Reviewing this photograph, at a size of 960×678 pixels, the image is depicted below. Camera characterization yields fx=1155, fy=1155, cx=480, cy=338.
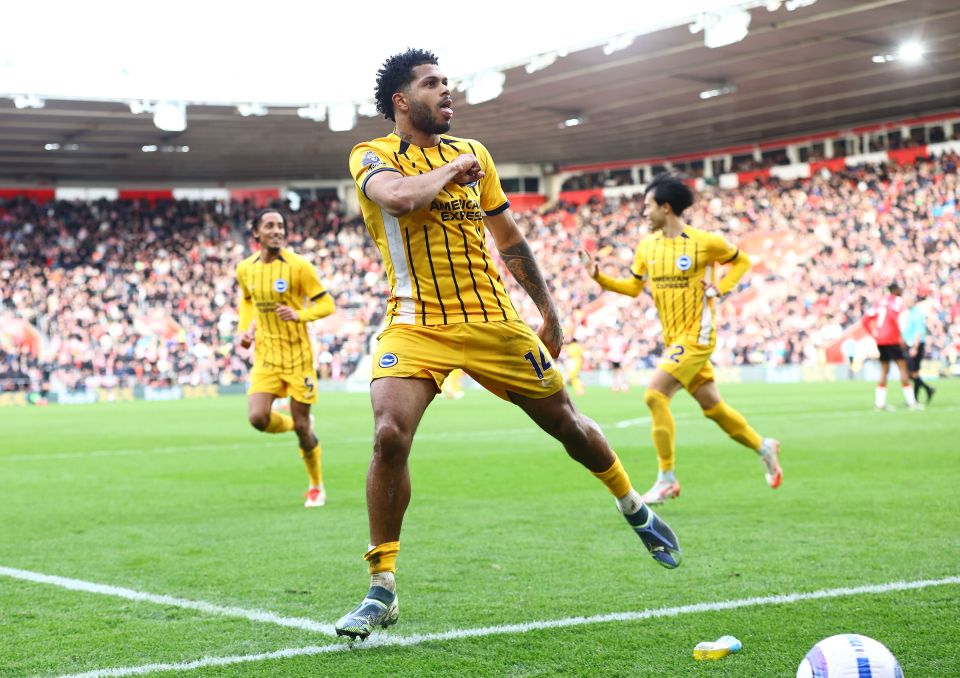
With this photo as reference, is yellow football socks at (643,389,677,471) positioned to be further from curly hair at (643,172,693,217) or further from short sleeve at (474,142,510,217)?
short sleeve at (474,142,510,217)

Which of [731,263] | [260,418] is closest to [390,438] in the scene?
[260,418]

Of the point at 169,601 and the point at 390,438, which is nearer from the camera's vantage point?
the point at 390,438

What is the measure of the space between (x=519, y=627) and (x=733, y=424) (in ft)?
15.7

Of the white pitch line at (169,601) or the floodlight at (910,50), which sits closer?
the white pitch line at (169,601)

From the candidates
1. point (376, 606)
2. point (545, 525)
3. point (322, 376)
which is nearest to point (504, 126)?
point (322, 376)

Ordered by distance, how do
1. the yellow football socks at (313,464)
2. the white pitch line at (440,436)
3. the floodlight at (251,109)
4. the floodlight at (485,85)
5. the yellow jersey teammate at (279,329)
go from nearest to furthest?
the yellow football socks at (313,464), the yellow jersey teammate at (279,329), the white pitch line at (440,436), the floodlight at (485,85), the floodlight at (251,109)

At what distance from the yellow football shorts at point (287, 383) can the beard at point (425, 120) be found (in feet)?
16.8

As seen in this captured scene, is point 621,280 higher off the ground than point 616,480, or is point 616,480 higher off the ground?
point 621,280

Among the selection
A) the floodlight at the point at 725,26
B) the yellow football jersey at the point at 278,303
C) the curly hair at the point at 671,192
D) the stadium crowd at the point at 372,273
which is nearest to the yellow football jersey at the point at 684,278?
the curly hair at the point at 671,192

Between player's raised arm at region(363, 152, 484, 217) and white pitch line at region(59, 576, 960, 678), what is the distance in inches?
68.1

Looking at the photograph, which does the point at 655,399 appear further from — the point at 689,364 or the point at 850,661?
the point at 850,661

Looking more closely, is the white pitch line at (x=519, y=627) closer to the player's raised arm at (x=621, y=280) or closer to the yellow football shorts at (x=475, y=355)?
the yellow football shorts at (x=475, y=355)

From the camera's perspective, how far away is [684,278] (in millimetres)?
9445

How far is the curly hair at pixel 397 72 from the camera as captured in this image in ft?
17.0
